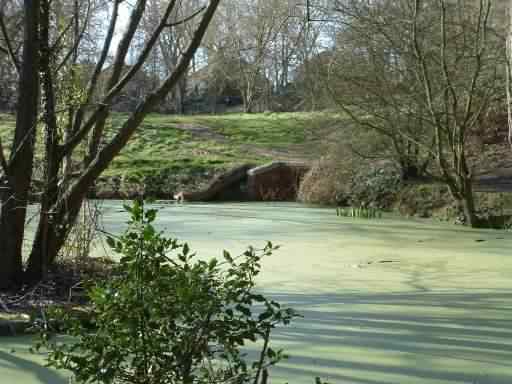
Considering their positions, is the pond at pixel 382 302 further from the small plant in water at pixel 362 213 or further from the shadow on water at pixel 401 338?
the small plant in water at pixel 362 213

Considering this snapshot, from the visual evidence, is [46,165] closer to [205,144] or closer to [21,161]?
[21,161]

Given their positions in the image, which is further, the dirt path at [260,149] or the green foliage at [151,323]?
the dirt path at [260,149]

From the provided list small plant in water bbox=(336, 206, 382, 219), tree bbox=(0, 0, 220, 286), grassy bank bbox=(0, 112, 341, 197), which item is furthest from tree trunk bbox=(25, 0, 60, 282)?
grassy bank bbox=(0, 112, 341, 197)

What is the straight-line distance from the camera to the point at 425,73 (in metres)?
9.16

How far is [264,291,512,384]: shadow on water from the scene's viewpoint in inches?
125

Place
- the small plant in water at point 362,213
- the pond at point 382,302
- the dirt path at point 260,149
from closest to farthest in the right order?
1. the pond at point 382,302
2. the small plant in water at point 362,213
3. the dirt path at point 260,149

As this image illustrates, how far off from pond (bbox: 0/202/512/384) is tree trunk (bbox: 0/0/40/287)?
2.89 ft

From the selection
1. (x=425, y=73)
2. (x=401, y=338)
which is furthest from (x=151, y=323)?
(x=425, y=73)

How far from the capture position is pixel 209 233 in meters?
9.16

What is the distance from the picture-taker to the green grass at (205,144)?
18.3 m

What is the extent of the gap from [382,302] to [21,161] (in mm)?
2555

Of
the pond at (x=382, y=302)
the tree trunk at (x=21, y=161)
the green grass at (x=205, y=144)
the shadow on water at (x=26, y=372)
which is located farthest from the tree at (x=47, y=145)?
the green grass at (x=205, y=144)

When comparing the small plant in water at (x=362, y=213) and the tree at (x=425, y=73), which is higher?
the tree at (x=425, y=73)

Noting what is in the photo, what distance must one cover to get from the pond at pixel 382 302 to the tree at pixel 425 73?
1316mm
